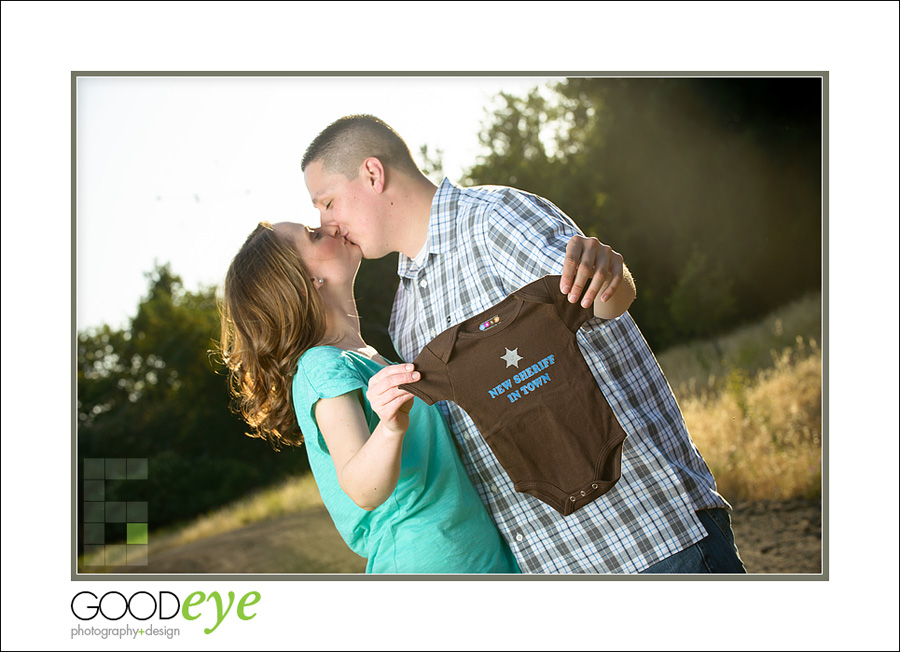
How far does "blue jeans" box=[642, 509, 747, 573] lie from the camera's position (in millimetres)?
2092

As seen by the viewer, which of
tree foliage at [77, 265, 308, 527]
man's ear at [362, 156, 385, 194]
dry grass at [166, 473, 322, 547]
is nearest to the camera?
man's ear at [362, 156, 385, 194]

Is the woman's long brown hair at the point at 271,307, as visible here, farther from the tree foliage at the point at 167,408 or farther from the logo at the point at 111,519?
the logo at the point at 111,519

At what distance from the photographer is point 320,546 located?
313 cm

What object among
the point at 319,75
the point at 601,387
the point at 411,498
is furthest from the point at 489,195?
the point at 319,75

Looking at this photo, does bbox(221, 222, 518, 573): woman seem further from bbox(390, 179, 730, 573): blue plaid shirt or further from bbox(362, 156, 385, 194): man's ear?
bbox(362, 156, 385, 194): man's ear

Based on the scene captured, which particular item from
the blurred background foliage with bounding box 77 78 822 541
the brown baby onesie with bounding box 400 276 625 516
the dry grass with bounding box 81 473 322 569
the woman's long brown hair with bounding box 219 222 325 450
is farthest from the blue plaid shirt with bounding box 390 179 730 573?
the dry grass with bounding box 81 473 322 569

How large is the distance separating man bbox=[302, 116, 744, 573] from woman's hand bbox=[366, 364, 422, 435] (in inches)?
14.7

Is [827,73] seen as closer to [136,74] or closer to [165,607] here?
[136,74]

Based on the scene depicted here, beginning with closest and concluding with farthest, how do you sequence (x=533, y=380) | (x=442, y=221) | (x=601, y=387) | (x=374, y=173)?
1. (x=533, y=380)
2. (x=601, y=387)
3. (x=442, y=221)
4. (x=374, y=173)

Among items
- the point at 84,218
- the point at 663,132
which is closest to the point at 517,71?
the point at 663,132

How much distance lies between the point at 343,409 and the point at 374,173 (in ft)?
2.70

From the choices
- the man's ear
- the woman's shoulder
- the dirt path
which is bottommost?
the dirt path

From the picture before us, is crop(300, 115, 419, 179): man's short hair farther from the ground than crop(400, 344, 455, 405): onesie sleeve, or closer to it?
farther from the ground

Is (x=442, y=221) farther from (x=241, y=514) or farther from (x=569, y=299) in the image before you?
(x=241, y=514)
